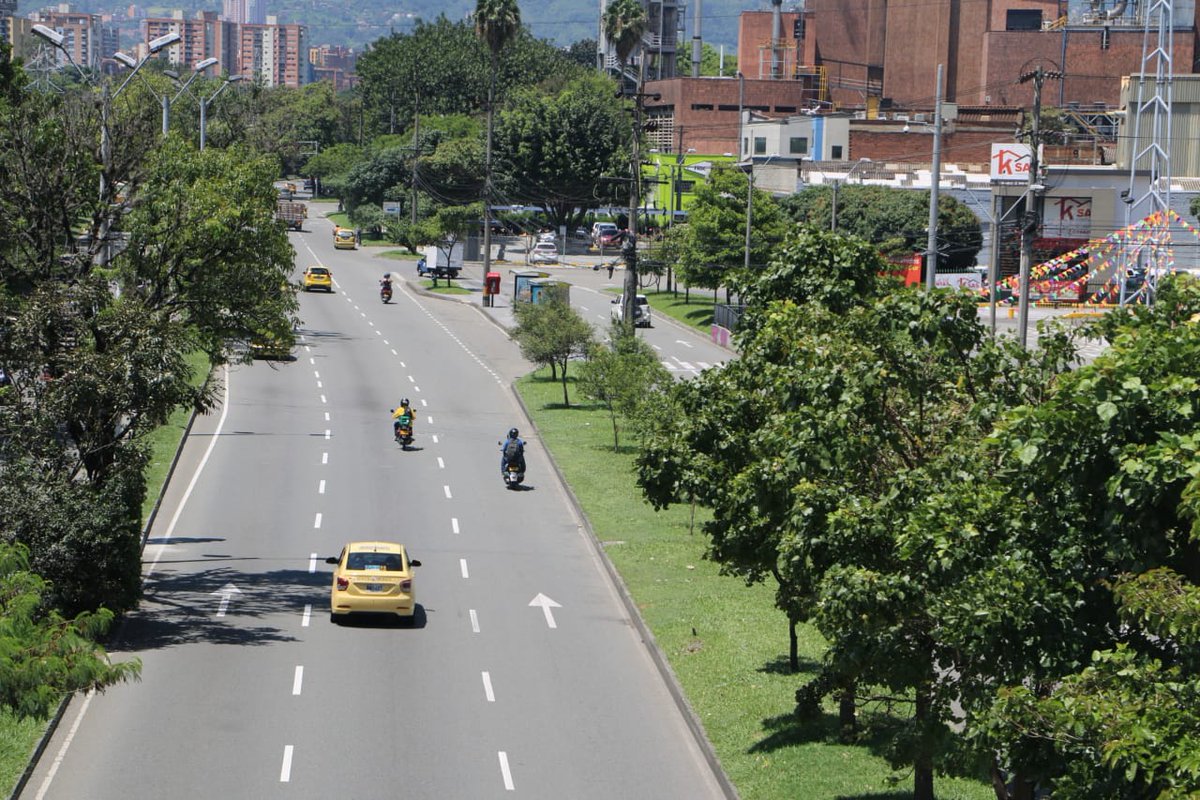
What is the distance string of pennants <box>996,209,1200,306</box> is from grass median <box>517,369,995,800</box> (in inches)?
911

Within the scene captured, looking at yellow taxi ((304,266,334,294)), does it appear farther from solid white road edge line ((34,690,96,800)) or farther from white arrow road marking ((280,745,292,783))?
white arrow road marking ((280,745,292,783))

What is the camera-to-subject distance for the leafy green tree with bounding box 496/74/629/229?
11569cm

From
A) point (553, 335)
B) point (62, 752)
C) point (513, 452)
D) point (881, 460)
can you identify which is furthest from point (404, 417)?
point (881, 460)

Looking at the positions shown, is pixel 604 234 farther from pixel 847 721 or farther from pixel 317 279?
pixel 847 721

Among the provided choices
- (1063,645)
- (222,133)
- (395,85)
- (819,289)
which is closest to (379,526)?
(819,289)

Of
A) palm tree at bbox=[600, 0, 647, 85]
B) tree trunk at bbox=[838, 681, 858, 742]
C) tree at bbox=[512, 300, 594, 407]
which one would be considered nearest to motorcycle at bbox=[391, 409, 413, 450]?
tree at bbox=[512, 300, 594, 407]

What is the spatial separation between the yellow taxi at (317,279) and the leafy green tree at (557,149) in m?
28.0

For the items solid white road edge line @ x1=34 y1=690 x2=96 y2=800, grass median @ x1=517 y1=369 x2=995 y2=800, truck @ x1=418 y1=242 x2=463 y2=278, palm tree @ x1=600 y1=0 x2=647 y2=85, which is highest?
palm tree @ x1=600 y1=0 x2=647 y2=85

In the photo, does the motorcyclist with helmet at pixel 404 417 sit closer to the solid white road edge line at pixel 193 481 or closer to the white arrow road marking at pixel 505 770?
the solid white road edge line at pixel 193 481

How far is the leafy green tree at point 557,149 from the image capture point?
116 metres

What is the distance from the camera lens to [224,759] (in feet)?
73.0

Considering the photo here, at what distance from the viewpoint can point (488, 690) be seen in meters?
26.4

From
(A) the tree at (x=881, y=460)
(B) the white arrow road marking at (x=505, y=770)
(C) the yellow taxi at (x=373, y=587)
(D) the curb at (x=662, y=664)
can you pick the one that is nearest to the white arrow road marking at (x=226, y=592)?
(C) the yellow taxi at (x=373, y=587)

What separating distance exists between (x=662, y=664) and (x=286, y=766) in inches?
305
